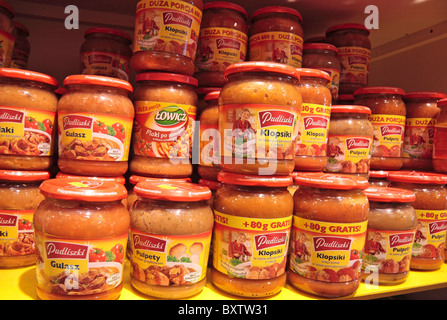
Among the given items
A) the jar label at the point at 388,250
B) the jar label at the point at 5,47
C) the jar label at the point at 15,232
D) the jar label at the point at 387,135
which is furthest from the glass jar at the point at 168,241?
the jar label at the point at 387,135

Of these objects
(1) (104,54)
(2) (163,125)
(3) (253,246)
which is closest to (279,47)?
(2) (163,125)

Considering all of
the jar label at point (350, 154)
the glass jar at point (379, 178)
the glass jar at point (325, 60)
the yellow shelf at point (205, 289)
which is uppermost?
the glass jar at point (325, 60)

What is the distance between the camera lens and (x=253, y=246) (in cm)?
111

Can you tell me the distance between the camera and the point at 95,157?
4.10 feet

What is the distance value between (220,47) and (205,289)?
103cm

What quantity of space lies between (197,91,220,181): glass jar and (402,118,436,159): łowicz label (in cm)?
104

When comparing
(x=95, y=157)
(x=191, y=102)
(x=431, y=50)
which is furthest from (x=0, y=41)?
(x=431, y=50)

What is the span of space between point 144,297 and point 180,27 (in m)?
1.03

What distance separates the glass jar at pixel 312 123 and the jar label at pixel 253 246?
35 centimetres

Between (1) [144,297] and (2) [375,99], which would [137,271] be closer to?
(1) [144,297]

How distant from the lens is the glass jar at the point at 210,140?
4.55ft

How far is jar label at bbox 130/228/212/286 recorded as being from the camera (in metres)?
1.05

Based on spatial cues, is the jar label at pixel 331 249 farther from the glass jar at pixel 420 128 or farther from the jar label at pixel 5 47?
the jar label at pixel 5 47

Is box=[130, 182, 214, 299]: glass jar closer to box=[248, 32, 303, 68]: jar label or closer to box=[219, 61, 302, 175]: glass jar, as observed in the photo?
box=[219, 61, 302, 175]: glass jar
